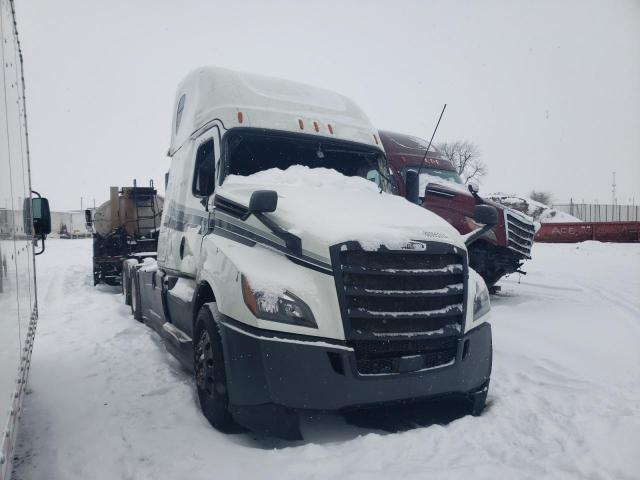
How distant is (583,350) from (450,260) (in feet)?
10.8

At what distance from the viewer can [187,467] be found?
10.3 ft

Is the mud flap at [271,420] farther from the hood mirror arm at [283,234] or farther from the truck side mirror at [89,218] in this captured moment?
the truck side mirror at [89,218]

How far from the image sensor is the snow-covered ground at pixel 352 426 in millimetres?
3082

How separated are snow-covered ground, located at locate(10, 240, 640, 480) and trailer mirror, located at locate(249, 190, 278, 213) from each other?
1768mm

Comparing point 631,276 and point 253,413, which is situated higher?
point 253,413

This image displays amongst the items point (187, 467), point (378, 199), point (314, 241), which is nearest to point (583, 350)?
point (378, 199)

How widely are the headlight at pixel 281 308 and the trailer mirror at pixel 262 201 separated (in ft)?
2.42

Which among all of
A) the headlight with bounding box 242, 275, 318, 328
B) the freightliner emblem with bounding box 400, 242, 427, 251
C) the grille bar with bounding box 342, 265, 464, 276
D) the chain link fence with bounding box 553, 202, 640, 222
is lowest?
the chain link fence with bounding box 553, 202, 640, 222

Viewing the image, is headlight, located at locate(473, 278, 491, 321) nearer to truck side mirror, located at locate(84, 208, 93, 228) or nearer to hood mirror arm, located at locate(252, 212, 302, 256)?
hood mirror arm, located at locate(252, 212, 302, 256)

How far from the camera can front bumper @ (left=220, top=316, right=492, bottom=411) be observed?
A: 3262 mm

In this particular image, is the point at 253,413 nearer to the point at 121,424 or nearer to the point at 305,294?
the point at 305,294

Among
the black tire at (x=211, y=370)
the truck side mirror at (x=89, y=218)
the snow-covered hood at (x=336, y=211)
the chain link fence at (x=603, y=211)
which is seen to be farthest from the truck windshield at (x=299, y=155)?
the chain link fence at (x=603, y=211)

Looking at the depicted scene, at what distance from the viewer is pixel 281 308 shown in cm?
334

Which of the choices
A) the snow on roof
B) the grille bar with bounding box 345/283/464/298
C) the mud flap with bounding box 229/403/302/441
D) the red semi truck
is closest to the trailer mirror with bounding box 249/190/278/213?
the grille bar with bounding box 345/283/464/298
